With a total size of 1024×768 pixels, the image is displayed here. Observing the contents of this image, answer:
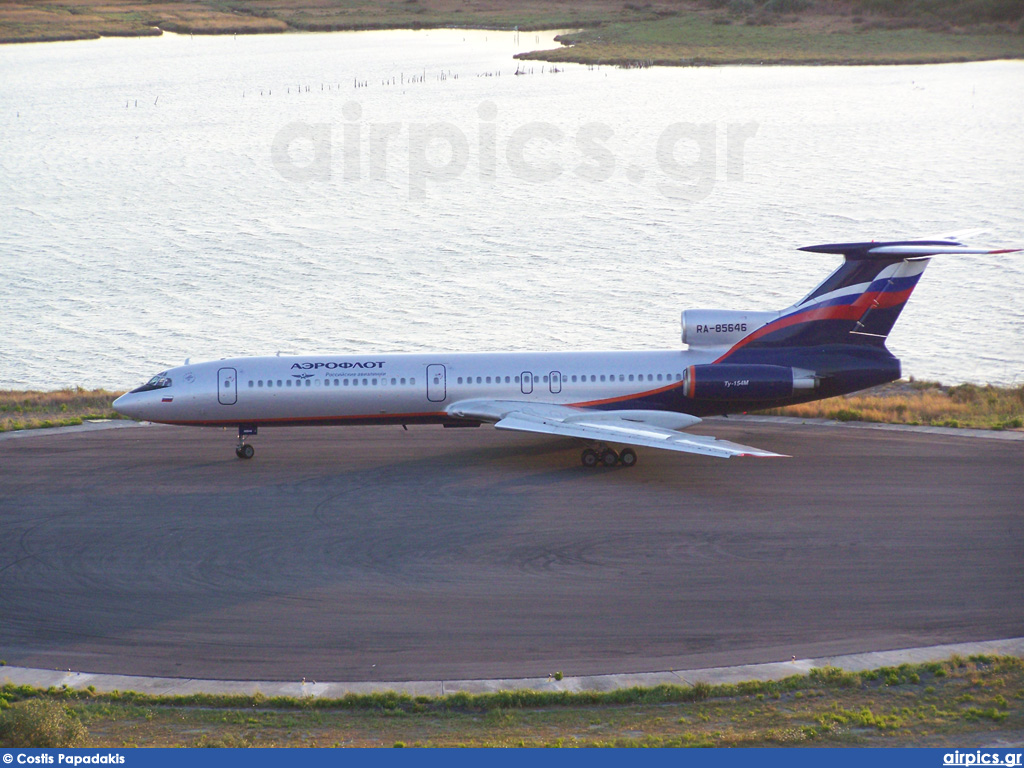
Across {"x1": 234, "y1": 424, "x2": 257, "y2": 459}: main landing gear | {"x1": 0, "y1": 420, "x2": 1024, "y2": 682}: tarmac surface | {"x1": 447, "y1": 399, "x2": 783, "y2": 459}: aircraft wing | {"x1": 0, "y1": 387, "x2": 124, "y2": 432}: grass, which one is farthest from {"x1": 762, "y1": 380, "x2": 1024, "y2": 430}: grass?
{"x1": 0, "y1": 387, "x2": 124, "y2": 432}: grass

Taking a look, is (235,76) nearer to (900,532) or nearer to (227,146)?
(227,146)

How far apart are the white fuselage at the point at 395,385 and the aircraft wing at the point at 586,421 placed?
1.39 feet

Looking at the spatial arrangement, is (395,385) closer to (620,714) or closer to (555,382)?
(555,382)

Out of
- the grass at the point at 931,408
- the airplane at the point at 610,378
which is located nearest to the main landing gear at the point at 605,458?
the airplane at the point at 610,378

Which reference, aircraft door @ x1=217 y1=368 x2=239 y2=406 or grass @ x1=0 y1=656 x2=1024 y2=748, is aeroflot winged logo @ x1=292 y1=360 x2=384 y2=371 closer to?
aircraft door @ x1=217 y1=368 x2=239 y2=406

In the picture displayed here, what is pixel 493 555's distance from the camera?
25.6 meters

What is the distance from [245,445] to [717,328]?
564 inches

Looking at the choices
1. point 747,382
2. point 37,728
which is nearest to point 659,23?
point 747,382

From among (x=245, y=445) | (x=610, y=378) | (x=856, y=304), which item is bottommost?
(x=245, y=445)

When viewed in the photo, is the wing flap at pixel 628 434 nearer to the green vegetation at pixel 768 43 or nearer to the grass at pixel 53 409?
the grass at pixel 53 409

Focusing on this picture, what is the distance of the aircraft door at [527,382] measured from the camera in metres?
33.8

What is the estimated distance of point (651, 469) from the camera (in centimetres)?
3206

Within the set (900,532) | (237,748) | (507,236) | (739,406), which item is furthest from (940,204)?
(237,748)

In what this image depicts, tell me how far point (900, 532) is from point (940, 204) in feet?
221
